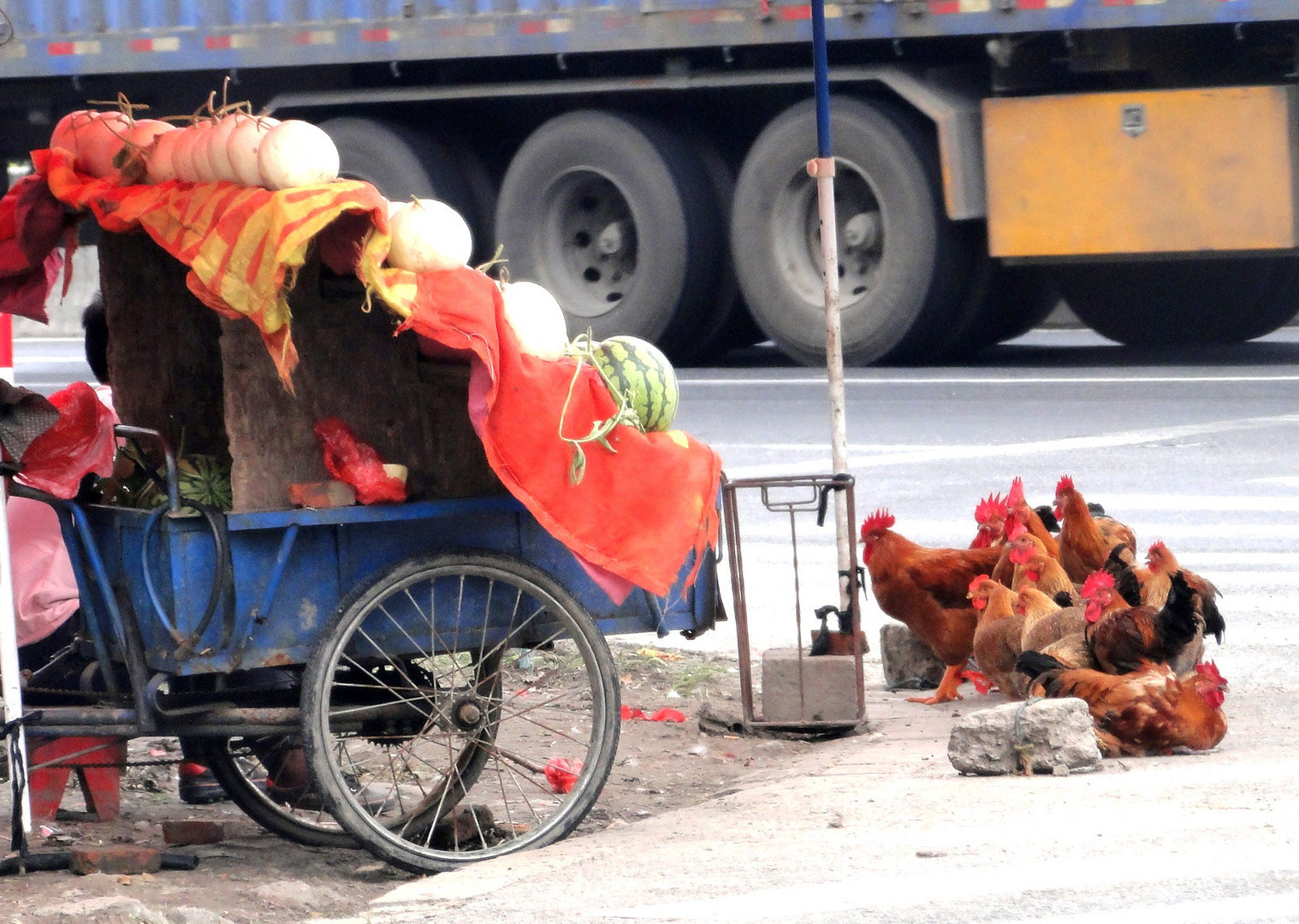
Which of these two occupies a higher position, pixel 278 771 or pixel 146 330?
pixel 146 330

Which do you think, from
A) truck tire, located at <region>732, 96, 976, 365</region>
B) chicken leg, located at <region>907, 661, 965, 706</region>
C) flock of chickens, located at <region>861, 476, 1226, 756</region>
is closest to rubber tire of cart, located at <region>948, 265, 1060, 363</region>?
truck tire, located at <region>732, 96, 976, 365</region>

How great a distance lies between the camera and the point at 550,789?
5.59m

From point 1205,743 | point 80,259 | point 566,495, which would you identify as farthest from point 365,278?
point 80,259

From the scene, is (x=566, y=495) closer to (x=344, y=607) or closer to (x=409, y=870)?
(x=344, y=607)

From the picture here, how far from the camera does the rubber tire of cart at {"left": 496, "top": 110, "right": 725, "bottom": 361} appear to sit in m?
14.8

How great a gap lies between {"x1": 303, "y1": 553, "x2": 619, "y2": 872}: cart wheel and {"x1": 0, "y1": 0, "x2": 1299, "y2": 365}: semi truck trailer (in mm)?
8902

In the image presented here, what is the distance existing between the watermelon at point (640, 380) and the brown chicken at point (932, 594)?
179 cm

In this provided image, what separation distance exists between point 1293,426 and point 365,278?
25.7 ft

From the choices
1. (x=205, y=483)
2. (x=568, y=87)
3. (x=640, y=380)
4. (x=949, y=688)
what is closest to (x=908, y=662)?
(x=949, y=688)

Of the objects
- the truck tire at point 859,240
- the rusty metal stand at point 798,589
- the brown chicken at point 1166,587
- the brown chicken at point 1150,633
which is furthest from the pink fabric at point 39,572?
the truck tire at point 859,240

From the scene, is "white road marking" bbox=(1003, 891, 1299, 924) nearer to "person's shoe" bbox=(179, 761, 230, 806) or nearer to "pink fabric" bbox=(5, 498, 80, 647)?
"pink fabric" bbox=(5, 498, 80, 647)

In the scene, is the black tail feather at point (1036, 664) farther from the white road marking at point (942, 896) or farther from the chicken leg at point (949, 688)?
the white road marking at point (942, 896)

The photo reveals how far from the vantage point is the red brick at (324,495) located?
4797 mm

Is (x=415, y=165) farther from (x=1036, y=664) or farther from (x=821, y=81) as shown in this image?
(x=1036, y=664)
